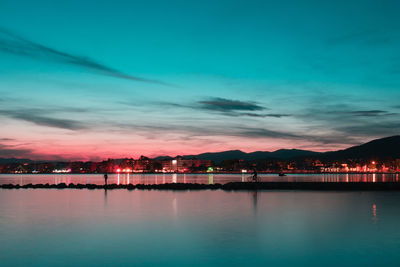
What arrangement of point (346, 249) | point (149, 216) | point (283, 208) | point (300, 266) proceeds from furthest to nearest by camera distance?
point (283, 208), point (149, 216), point (346, 249), point (300, 266)

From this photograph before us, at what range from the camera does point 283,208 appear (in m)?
24.9

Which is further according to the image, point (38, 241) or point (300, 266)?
point (38, 241)

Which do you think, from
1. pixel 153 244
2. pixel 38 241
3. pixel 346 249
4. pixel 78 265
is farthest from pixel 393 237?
pixel 38 241

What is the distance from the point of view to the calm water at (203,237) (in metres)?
11.7

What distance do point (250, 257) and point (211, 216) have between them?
9.58 meters

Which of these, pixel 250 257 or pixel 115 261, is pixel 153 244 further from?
pixel 250 257

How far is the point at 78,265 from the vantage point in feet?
36.1

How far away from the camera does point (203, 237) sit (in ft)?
50.0

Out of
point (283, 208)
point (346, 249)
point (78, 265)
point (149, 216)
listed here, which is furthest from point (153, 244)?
point (283, 208)

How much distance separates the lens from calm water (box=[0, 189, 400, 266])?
11695 mm

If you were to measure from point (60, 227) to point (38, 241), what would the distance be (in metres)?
3.51

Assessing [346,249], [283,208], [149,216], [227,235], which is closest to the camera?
[346,249]

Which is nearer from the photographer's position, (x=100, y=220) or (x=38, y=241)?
(x=38, y=241)

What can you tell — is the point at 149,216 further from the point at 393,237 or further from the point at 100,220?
the point at 393,237
